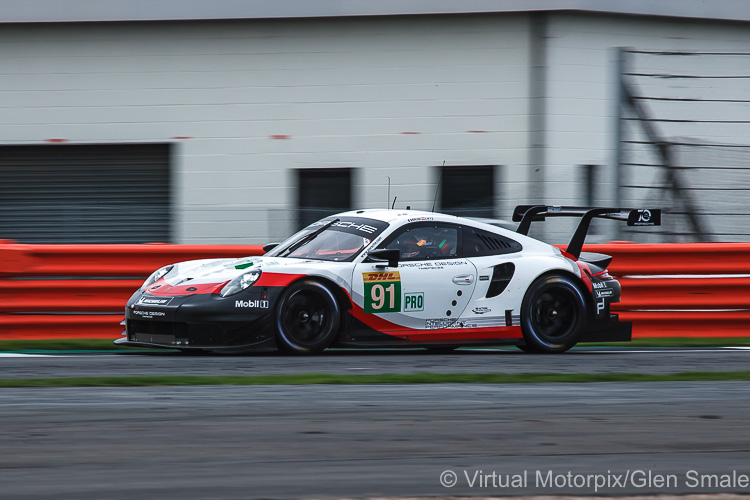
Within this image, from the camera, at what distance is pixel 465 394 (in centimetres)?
643

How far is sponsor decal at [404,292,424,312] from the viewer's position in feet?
28.5

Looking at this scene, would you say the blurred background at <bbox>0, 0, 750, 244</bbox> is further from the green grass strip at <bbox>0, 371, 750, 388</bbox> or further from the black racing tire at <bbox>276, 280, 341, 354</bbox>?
the green grass strip at <bbox>0, 371, 750, 388</bbox>

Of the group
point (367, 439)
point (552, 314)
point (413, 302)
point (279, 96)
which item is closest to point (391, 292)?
point (413, 302)

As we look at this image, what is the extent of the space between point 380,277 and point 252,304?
1.10m

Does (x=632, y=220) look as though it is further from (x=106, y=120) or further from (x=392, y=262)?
(x=106, y=120)

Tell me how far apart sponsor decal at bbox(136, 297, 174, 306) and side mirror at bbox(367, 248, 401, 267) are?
1.64 m

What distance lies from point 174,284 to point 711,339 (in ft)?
17.1

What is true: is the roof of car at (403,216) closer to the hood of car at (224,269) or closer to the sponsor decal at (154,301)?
the hood of car at (224,269)

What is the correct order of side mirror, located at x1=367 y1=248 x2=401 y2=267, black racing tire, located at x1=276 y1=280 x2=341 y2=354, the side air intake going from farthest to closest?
the side air intake < side mirror, located at x1=367 y1=248 x2=401 y2=267 < black racing tire, located at x1=276 y1=280 x2=341 y2=354

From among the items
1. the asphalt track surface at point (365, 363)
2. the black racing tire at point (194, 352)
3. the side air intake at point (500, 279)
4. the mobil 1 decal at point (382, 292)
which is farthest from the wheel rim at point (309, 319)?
the side air intake at point (500, 279)

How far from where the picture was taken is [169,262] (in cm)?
1018

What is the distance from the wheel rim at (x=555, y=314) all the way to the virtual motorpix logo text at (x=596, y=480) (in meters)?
4.71

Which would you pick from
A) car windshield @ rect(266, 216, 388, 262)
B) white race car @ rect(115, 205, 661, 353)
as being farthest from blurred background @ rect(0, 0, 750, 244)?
car windshield @ rect(266, 216, 388, 262)

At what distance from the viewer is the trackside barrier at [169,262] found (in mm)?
9914
